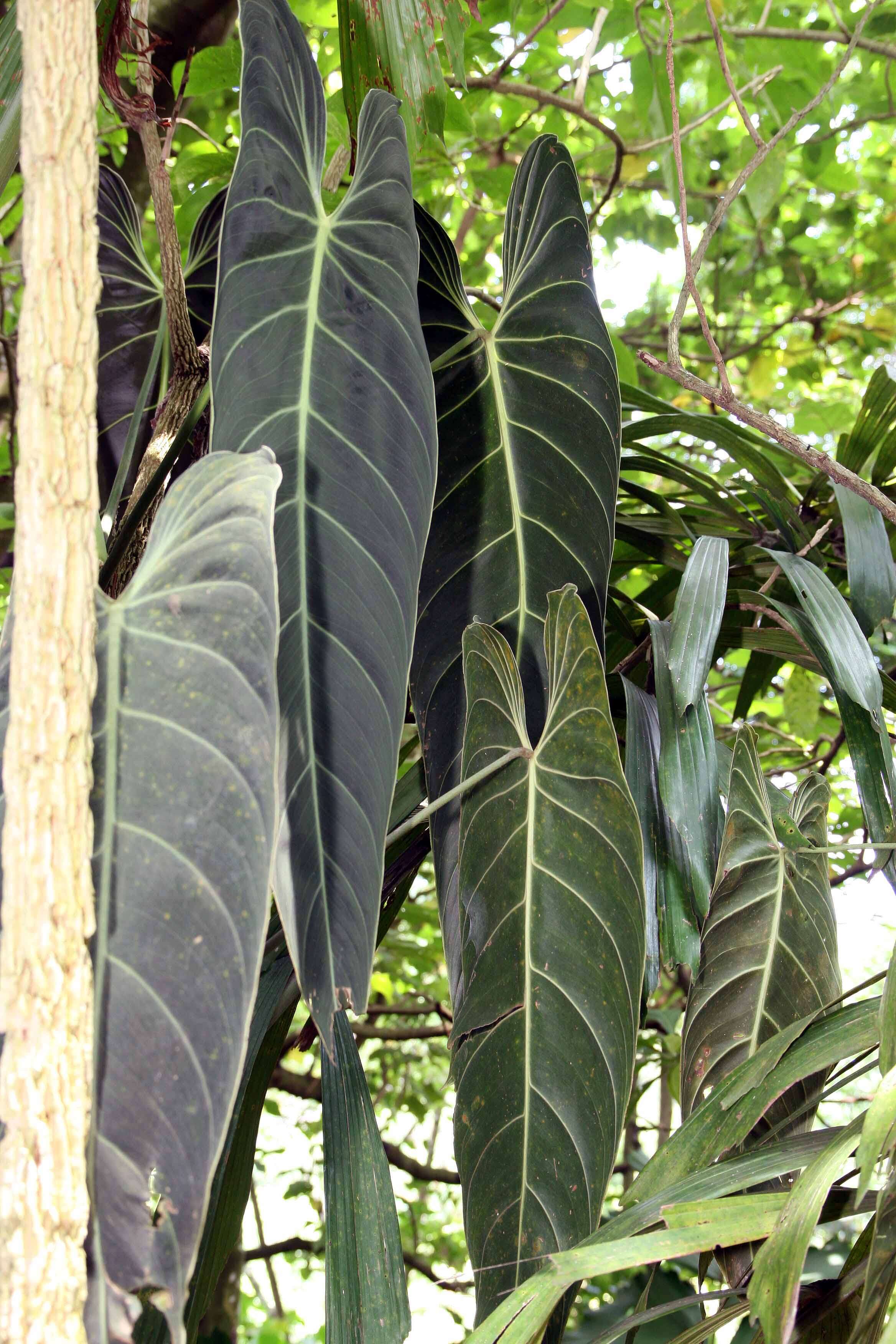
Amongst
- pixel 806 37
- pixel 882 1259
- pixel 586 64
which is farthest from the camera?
pixel 806 37

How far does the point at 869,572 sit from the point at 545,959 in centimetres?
47

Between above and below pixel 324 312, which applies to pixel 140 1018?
below

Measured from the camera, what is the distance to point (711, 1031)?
60 cm

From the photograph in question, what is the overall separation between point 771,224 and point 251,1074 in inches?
102

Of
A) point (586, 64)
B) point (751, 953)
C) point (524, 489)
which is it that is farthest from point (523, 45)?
point (751, 953)

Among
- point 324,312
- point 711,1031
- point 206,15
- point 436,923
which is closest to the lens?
point 324,312

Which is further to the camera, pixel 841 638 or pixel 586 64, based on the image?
pixel 586 64

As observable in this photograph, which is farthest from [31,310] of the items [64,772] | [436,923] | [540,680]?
[436,923]

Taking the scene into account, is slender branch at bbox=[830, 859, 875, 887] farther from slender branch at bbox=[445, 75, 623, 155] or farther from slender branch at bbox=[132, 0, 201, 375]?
slender branch at bbox=[445, 75, 623, 155]

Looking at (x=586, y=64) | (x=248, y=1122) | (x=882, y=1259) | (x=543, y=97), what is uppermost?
(x=543, y=97)

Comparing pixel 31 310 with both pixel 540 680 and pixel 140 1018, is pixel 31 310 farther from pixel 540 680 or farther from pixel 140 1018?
pixel 540 680

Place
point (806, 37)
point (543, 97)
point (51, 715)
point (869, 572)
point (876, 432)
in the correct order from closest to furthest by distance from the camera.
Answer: point (51, 715) → point (869, 572) → point (876, 432) → point (543, 97) → point (806, 37)

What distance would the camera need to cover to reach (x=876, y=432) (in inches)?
37.3

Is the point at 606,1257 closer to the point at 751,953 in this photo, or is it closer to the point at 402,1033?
the point at 751,953
